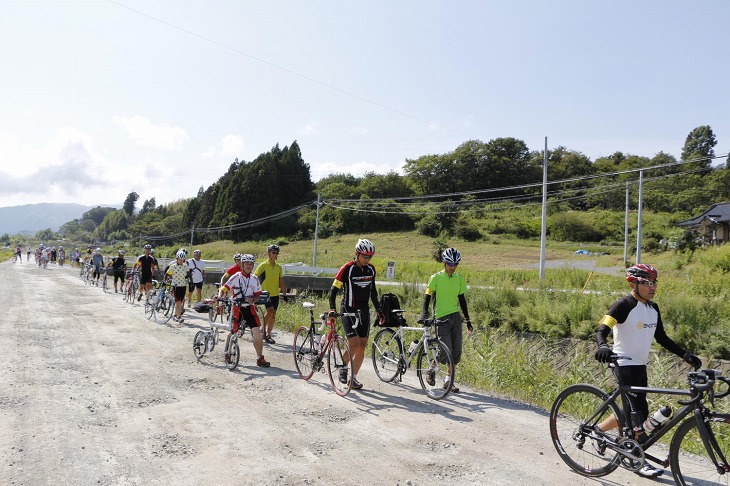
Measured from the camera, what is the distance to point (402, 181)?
9894cm

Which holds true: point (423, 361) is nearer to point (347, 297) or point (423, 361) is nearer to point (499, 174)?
point (347, 297)

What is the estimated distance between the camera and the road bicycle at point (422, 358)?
24.5 feet

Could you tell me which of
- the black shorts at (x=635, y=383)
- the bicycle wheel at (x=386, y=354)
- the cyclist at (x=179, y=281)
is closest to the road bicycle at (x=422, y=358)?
the bicycle wheel at (x=386, y=354)

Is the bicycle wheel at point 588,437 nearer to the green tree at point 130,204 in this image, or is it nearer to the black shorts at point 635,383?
the black shorts at point 635,383

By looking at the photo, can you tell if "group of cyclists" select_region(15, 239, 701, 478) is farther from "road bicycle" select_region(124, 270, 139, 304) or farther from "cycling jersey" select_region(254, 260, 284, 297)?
"road bicycle" select_region(124, 270, 139, 304)

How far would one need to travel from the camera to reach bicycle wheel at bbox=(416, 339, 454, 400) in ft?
24.3

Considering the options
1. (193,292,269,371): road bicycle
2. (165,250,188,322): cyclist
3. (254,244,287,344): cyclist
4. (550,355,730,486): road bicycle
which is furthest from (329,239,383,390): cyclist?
(165,250,188,322): cyclist

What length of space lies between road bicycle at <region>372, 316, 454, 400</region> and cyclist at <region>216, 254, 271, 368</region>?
7.37 feet

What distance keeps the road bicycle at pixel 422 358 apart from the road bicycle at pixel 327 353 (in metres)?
0.75

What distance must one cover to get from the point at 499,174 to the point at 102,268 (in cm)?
7530

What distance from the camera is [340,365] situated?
788 cm

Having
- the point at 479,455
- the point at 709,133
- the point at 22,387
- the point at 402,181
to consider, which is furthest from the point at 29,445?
the point at 709,133

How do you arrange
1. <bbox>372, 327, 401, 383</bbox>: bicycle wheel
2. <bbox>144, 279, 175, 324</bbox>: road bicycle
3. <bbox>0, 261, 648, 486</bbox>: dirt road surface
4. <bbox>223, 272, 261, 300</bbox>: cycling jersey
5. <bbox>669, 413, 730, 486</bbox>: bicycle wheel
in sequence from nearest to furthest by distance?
<bbox>669, 413, 730, 486</bbox>: bicycle wheel → <bbox>0, 261, 648, 486</bbox>: dirt road surface → <bbox>372, 327, 401, 383</bbox>: bicycle wheel → <bbox>223, 272, 261, 300</bbox>: cycling jersey → <bbox>144, 279, 175, 324</bbox>: road bicycle

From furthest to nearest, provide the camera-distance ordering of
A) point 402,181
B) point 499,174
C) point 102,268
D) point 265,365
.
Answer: point 402,181 < point 499,174 < point 102,268 < point 265,365
